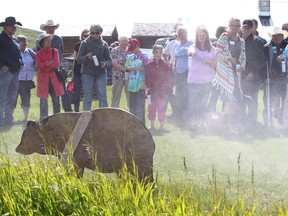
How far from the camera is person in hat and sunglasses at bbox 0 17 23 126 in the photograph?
1226cm

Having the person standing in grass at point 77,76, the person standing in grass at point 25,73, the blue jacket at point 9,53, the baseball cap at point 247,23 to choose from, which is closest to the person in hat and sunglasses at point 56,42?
the person standing in grass at point 77,76

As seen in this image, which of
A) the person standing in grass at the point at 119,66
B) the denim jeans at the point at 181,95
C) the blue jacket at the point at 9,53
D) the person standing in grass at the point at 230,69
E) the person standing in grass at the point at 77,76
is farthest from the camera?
the person standing in grass at the point at 77,76

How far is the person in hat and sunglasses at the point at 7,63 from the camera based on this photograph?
1226 centimetres

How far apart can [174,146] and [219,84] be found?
6.61 ft

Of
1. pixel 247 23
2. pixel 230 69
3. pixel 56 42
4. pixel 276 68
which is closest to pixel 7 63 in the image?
pixel 56 42

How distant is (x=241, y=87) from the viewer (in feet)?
38.2

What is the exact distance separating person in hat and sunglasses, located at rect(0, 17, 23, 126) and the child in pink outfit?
2712 mm

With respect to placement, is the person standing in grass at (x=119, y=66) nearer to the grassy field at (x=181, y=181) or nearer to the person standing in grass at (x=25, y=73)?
the grassy field at (x=181, y=181)

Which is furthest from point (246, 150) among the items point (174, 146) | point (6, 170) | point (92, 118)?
point (6, 170)

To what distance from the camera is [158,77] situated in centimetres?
1161

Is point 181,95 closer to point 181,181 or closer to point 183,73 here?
point 183,73

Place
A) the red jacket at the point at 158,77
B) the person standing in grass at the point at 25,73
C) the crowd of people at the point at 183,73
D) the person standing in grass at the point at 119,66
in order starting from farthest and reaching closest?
the person standing in grass at the point at 25,73, the person standing in grass at the point at 119,66, the red jacket at the point at 158,77, the crowd of people at the point at 183,73

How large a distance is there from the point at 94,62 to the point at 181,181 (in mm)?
6088

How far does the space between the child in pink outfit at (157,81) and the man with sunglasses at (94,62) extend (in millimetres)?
856
